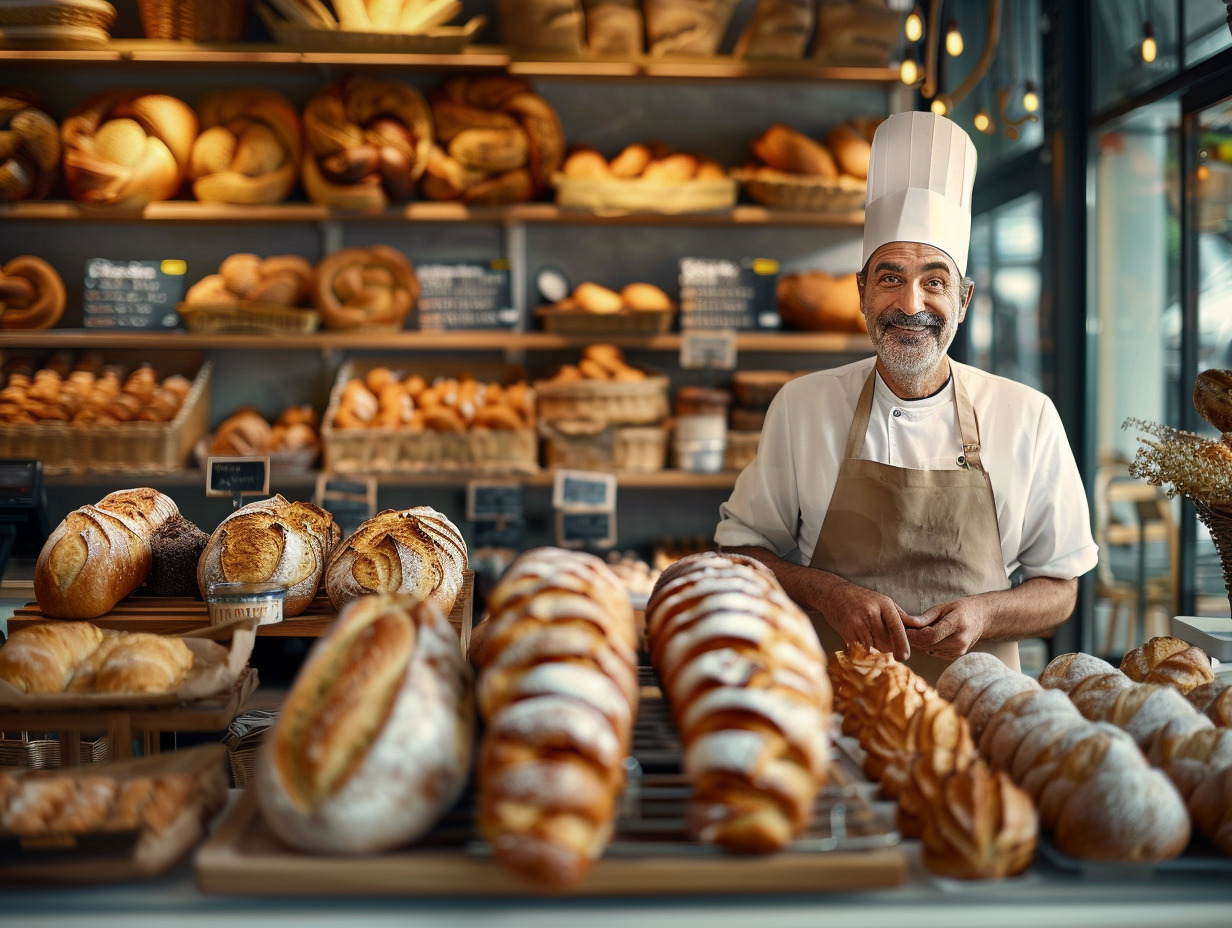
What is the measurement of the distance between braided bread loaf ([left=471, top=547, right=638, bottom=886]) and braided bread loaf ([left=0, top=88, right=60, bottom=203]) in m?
3.25

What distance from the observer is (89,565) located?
1.59 m

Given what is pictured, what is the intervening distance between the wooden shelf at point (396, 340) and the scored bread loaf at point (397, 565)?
1.98 meters

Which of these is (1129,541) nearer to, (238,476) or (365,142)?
(365,142)

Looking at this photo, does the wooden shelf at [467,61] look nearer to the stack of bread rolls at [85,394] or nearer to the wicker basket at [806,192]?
the wicker basket at [806,192]

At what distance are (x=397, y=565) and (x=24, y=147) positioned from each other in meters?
2.77

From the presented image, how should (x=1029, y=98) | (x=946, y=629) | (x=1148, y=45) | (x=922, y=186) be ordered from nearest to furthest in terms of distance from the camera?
(x=946, y=629)
(x=922, y=186)
(x=1148, y=45)
(x=1029, y=98)

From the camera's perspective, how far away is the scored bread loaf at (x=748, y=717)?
0.88m

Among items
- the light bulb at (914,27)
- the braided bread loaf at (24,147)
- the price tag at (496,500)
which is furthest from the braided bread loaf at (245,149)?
the light bulb at (914,27)

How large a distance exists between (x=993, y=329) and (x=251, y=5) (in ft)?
11.4

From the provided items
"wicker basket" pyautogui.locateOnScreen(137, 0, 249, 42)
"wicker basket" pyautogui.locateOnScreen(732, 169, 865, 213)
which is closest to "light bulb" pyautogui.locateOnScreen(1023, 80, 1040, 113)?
"wicker basket" pyautogui.locateOnScreen(732, 169, 865, 213)

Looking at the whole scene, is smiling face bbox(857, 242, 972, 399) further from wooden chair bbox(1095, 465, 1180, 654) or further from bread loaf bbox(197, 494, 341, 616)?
wooden chair bbox(1095, 465, 1180, 654)

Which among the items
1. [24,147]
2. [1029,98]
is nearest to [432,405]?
[24,147]

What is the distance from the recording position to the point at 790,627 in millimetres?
1030

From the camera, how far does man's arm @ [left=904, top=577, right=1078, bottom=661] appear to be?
174cm
